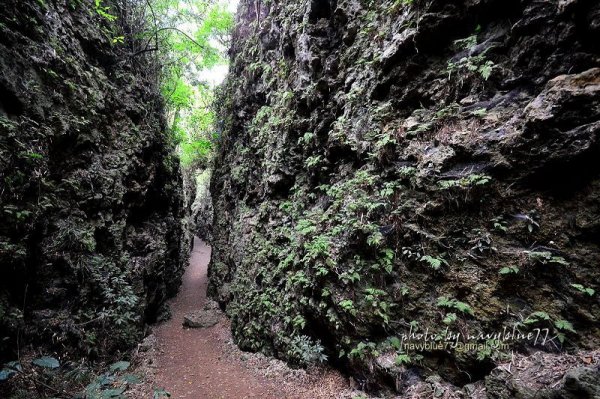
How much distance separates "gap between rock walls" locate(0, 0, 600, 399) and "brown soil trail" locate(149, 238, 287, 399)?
72 millimetres

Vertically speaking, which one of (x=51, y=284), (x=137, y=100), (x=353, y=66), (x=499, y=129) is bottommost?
(x=51, y=284)

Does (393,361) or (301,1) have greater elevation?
(301,1)

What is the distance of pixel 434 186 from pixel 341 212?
225 cm

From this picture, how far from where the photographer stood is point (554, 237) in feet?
13.0

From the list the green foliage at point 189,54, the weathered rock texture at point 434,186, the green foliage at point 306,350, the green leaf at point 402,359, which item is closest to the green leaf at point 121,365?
the weathered rock texture at point 434,186

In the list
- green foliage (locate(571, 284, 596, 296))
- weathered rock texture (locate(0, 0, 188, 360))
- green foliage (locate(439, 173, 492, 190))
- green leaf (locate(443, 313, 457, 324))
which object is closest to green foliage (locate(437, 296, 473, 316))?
green leaf (locate(443, 313, 457, 324))

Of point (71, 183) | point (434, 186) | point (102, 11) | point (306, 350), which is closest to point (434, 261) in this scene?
point (434, 186)

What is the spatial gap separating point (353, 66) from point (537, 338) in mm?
7015

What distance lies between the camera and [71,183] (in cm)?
727

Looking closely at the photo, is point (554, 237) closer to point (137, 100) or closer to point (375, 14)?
point (375, 14)

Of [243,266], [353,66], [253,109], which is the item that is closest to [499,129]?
[353,66]

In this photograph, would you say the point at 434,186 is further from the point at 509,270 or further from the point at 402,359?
the point at 402,359

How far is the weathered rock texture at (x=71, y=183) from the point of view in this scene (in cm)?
561

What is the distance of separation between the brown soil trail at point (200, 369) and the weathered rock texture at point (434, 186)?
95 cm
